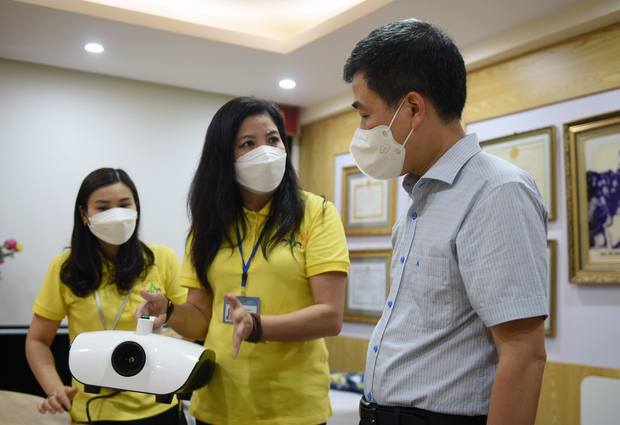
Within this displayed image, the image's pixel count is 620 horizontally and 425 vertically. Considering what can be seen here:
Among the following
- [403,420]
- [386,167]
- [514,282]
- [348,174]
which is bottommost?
[403,420]

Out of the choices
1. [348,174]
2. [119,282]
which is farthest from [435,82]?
[348,174]

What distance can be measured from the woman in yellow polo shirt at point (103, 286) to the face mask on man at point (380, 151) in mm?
1149

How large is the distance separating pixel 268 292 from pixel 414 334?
54cm

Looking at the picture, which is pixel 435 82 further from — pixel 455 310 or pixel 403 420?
pixel 403 420

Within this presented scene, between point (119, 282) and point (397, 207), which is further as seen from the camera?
point (397, 207)

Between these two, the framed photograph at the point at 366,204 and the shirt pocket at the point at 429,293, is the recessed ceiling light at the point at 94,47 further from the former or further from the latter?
the shirt pocket at the point at 429,293

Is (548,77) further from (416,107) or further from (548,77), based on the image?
(416,107)

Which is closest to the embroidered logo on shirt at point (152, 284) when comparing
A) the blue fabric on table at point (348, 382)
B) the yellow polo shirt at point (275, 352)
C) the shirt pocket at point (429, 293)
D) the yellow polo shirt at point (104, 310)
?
the yellow polo shirt at point (104, 310)

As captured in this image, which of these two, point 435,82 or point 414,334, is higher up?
point 435,82

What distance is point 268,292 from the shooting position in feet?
5.04

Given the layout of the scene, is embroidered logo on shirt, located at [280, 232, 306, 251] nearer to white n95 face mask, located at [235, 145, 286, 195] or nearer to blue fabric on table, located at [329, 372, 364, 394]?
white n95 face mask, located at [235, 145, 286, 195]

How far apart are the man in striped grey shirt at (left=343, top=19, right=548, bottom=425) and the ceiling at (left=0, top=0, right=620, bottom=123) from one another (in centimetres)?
239

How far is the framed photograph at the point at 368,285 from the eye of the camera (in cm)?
473

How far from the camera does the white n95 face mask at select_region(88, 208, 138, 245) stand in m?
2.21
